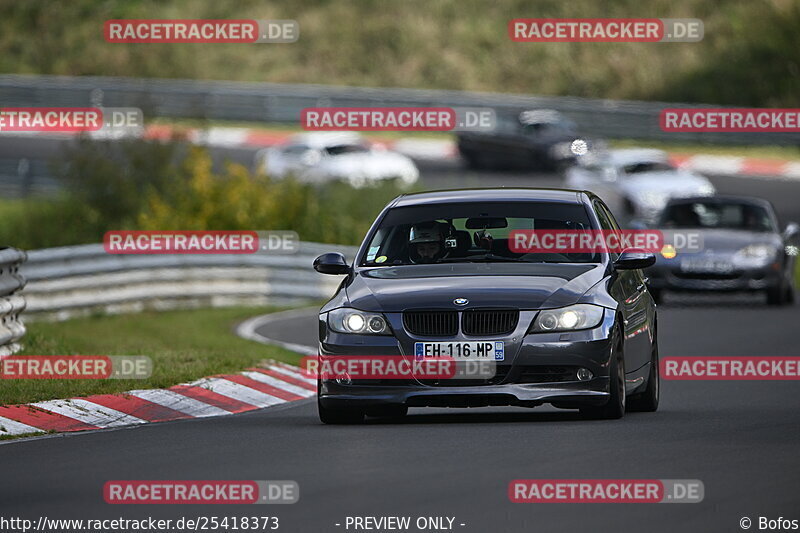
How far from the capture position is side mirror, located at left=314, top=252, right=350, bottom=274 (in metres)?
12.9

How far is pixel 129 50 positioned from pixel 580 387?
50.2 m

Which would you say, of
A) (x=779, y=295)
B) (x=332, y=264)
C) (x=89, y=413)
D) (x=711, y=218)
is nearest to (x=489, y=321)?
(x=332, y=264)

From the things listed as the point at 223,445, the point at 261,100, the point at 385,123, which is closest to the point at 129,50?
the point at 261,100

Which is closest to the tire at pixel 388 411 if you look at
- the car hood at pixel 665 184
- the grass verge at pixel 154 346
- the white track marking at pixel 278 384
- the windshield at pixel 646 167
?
the grass verge at pixel 154 346

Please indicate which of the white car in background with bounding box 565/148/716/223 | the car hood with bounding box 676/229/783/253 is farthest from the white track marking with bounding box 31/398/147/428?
the white car in background with bounding box 565/148/716/223

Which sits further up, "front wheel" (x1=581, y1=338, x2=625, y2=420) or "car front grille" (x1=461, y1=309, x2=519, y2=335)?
"car front grille" (x1=461, y1=309, x2=519, y2=335)

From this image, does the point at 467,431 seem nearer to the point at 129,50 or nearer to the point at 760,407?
the point at 760,407

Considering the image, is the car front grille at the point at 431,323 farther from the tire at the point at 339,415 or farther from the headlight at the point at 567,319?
the tire at the point at 339,415

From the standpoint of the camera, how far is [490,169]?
45.4 meters

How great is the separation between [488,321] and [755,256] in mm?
12819

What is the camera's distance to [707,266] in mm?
24062

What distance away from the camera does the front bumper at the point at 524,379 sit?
38.8 feet

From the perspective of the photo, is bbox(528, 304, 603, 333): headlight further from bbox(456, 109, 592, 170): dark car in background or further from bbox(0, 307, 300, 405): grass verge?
bbox(456, 109, 592, 170): dark car in background

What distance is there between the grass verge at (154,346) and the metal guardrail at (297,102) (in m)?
22.8
